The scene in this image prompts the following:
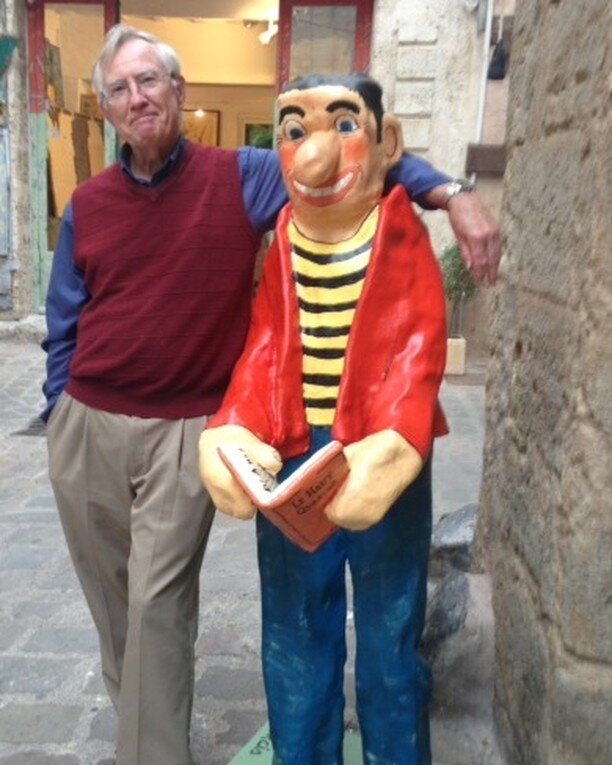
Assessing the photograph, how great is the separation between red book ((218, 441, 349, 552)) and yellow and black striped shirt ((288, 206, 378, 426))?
0.67 ft

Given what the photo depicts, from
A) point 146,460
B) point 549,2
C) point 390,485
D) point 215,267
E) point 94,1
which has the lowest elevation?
point 146,460

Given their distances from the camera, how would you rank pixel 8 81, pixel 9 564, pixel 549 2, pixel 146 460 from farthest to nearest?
pixel 8 81 → pixel 9 564 → pixel 146 460 → pixel 549 2

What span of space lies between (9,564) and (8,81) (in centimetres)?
562

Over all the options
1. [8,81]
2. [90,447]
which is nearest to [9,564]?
[90,447]

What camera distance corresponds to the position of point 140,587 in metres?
2.22

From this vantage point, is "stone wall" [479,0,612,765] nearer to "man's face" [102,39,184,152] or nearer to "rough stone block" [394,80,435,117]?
"man's face" [102,39,184,152]

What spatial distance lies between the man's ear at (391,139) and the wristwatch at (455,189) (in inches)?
5.1

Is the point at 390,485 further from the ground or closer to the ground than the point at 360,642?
further from the ground

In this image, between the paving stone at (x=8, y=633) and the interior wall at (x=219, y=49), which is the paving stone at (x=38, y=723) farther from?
the interior wall at (x=219, y=49)

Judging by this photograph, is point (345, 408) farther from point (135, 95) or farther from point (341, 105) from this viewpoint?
point (135, 95)

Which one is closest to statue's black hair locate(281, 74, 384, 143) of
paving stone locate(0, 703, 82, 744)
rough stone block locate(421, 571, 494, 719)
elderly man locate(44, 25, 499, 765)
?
elderly man locate(44, 25, 499, 765)

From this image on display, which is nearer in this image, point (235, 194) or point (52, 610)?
point (235, 194)

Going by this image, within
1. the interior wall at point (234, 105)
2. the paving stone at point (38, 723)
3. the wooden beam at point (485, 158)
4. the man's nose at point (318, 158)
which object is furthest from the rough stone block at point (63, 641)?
the interior wall at point (234, 105)

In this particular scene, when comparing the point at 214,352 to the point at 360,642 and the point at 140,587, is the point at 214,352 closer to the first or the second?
the point at 140,587
